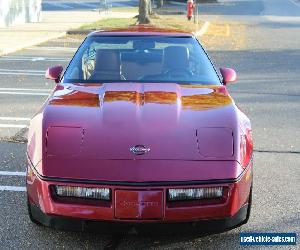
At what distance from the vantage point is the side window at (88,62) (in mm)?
5162

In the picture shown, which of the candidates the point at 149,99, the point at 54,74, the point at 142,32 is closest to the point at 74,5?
the point at 142,32

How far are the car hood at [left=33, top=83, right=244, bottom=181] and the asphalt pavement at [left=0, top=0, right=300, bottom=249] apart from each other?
546 millimetres

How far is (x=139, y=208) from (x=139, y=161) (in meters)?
0.32

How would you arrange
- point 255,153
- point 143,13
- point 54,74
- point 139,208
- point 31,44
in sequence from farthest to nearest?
point 143,13
point 31,44
point 255,153
point 54,74
point 139,208

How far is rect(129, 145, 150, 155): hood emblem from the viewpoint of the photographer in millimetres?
3590

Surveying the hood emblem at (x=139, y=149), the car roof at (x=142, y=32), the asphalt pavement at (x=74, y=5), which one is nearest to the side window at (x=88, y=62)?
the car roof at (x=142, y=32)

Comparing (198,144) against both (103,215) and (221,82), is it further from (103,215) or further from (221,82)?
(221,82)

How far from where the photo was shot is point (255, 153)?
621 cm

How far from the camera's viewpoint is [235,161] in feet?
11.9

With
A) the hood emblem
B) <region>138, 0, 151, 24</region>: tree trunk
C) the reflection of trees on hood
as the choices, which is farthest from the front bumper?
<region>138, 0, 151, 24</region>: tree trunk

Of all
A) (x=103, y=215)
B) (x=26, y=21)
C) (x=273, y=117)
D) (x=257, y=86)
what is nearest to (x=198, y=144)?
(x=103, y=215)

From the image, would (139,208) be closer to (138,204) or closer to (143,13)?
(138,204)

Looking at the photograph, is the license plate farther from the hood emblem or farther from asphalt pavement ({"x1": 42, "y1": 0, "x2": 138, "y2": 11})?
asphalt pavement ({"x1": 42, "y1": 0, "x2": 138, "y2": 11})

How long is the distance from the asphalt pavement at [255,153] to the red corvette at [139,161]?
235 mm
